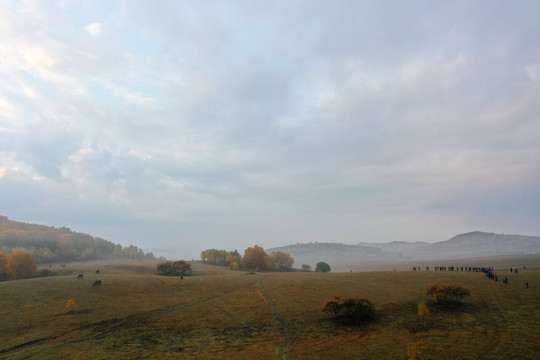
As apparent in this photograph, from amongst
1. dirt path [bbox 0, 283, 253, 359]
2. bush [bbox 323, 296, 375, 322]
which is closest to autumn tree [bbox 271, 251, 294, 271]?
dirt path [bbox 0, 283, 253, 359]

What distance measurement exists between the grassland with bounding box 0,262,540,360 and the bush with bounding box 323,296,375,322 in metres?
1.61

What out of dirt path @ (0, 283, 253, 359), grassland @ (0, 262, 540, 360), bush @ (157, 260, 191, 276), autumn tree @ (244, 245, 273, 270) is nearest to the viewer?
grassland @ (0, 262, 540, 360)

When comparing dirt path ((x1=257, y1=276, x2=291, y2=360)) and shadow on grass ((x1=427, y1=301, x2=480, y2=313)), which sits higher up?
shadow on grass ((x1=427, y1=301, x2=480, y2=313))

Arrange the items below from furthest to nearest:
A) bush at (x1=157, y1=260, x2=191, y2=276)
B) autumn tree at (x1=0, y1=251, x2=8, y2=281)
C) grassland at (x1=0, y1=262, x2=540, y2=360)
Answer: bush at (x1=157, y1=260, x2=191, y2=276)
autumn tree at (x1=0, y1=251, x2=8, y2=281)
grassland at (x1=0, y1=262, x2=540, y2=360)

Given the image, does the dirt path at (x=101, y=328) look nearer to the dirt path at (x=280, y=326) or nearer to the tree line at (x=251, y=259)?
the dirt path at (x=280, y=326)

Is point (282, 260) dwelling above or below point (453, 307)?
below

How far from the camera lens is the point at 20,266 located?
94.2m

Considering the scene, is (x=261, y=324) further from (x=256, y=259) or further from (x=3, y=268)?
(x=3, y=268)

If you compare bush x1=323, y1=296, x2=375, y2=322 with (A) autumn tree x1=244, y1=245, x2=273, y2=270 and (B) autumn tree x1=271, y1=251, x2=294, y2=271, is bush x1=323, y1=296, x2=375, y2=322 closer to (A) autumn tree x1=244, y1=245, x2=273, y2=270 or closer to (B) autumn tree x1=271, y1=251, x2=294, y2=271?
(A) autumn tree x1=244, y1=245, x2=273, y2=270

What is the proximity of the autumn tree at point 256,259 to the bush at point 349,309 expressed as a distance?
338ft

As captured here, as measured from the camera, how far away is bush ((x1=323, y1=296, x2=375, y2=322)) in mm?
38000

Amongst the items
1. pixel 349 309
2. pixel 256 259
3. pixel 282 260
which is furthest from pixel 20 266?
pixel 282 260

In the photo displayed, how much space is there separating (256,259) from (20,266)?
94.4m

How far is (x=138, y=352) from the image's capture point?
104 ft
